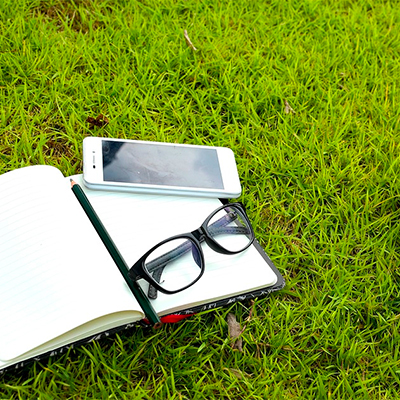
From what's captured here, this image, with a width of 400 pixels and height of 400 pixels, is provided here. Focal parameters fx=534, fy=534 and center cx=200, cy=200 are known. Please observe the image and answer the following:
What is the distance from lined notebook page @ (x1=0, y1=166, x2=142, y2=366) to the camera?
137cm

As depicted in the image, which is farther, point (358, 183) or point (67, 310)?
point (358, 183)

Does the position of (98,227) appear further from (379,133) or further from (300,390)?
(379,133)

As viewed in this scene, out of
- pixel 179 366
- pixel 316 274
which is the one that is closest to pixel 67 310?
pixel 179 366

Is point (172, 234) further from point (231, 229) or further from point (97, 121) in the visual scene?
point (97, 121)

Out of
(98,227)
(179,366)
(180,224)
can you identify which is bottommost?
(179,366)

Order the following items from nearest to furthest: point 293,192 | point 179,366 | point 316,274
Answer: point 179,366 → point 316,274 → point 293,192

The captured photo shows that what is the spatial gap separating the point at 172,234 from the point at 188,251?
0.11 metres

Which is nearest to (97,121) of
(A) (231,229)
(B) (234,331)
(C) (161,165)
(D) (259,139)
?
(C) (161,165)

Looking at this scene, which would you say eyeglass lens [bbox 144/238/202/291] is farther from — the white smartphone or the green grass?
the white smartphone

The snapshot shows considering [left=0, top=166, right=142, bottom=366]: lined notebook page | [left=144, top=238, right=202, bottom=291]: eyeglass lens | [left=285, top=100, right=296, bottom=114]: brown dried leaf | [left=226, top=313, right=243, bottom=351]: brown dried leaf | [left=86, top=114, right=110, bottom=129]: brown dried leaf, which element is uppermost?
[left=0, top=166, right=142, bottom=366]: lined notebook page

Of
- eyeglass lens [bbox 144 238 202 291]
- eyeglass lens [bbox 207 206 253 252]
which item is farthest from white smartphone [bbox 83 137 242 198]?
eyeglass lens [bbox 144 238 202 291]

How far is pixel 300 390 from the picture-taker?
5.25 feet

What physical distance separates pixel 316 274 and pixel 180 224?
1.72 feet

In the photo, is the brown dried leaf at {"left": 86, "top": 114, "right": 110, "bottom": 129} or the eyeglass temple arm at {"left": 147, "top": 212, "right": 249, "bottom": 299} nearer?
the eyeglass temple arm at {"left": 147, "top": 212, "right": 249, "bottom": 299}
